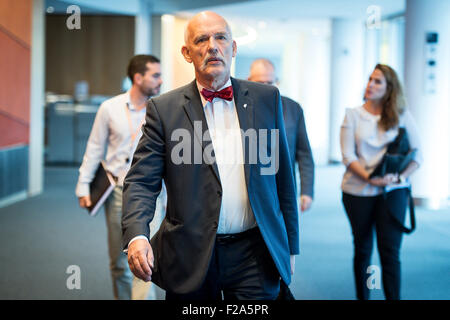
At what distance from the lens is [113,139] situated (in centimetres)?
363

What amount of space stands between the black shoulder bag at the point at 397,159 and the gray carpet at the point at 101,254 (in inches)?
14.2

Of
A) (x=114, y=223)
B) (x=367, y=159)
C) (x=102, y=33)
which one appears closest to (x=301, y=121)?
(x=367, y=159)

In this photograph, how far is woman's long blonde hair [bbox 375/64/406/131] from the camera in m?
3.51

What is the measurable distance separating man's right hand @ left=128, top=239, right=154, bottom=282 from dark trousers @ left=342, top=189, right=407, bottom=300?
210 cm

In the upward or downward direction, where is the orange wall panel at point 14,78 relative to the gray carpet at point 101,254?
upward

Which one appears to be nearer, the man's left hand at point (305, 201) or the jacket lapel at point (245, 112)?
the jacket lapel at point (245, 112)

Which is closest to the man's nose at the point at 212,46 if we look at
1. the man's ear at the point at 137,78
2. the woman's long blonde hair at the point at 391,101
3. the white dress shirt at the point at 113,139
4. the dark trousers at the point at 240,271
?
the dark trousers at the point at 240,271

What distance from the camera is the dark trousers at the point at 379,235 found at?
3475mm

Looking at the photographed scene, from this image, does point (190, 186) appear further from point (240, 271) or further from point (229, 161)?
point (240, 271)

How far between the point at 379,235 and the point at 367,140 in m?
0.61

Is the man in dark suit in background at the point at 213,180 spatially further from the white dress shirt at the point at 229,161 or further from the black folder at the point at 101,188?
the black folder at the point at 101,188

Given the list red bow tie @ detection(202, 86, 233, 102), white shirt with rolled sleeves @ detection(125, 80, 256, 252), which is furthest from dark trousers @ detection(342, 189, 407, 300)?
red bow tie @ detection(202, 86, 233, 102)

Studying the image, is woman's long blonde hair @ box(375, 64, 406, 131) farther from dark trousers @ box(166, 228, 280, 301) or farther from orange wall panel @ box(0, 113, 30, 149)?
orange wall panel @ box(0, 113, 30, 149)

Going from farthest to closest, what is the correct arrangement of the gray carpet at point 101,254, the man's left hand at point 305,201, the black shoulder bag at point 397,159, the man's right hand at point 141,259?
the gray carpet at point 101,254 < the black shoulder bag at point 397,159 < the man's left hand at point 305,201 < the man's right hand at point 141,259
